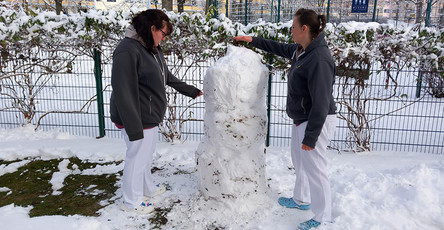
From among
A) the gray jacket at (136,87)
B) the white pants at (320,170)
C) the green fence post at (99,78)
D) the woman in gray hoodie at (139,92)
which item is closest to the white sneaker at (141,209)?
the woman in gray hoodie at (139,92)

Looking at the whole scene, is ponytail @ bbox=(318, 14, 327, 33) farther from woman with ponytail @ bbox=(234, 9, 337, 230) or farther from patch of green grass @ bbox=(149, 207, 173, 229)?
patch of green grass @ bbox=(149, 207, 173, 229)

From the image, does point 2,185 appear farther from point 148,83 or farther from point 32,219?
point 148,83

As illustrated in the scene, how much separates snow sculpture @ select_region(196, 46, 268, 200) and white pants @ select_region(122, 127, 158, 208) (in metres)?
0.52

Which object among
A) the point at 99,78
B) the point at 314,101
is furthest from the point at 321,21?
the point at 99,78

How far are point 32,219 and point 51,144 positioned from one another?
7.20 ft

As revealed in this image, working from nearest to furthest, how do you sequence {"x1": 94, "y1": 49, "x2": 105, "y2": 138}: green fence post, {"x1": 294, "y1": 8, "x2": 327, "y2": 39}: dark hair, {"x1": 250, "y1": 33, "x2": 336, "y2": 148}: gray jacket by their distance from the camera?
{"x1": 250, "y1": 33, "x2": 336, "y2": 148}: gray jacket < {"x1": 294, "y1": 8, "x2": 327, "y2": 39}: dark hair < {"x1": 94, "y1": 49, "x2": 105, "y2": 138}: green fence post

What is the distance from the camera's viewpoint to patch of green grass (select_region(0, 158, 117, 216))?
3.44 metres

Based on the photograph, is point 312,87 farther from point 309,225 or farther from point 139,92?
point 139,92

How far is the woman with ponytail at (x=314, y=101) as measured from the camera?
2.60 metres

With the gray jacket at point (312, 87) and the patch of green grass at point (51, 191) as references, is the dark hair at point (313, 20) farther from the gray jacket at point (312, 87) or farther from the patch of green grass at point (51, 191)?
the patch of green grass at point (51, 191)

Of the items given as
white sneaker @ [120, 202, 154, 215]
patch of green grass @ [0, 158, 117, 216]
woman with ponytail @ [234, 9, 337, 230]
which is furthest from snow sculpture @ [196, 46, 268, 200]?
patch of green grass @ [0, 158, 117, 216]

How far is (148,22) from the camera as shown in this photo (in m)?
2.93

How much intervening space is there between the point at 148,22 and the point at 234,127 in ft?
4.02

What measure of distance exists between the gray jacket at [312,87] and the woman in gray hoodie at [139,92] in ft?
4.01
